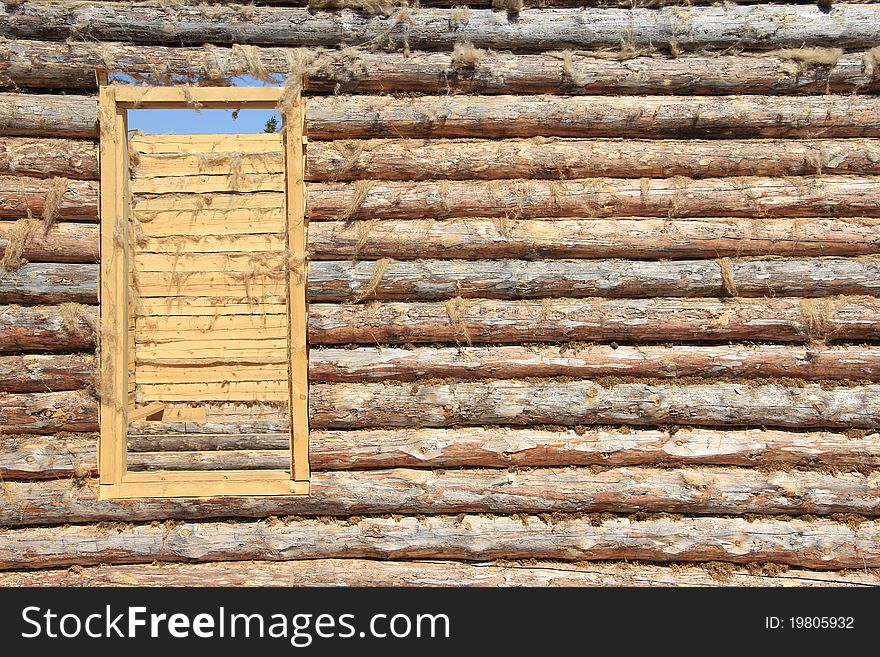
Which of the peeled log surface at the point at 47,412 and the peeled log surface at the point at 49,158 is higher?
the peeled log surface at the point at 49,158

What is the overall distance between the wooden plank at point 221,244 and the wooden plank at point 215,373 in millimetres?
918

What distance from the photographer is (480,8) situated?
147 inches

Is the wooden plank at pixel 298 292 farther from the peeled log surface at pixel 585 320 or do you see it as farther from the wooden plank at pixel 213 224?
the wooden plank at pixel 213 224

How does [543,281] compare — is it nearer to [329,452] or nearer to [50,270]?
[329,452]

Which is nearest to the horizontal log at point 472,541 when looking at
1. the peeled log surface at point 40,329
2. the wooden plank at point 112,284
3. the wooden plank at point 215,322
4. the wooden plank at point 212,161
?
the wooden plank at point 112,284

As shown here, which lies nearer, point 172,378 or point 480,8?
point 480,8

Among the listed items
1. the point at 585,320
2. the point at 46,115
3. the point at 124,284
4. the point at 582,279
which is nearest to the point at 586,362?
the point at 585,320

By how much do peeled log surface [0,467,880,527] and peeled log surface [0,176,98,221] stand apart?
1696mm

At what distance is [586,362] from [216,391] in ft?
13.7

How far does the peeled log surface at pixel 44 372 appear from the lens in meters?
3.55

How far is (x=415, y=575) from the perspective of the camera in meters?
3.62

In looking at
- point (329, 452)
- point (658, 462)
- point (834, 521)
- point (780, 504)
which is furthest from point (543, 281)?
point (834, 521)

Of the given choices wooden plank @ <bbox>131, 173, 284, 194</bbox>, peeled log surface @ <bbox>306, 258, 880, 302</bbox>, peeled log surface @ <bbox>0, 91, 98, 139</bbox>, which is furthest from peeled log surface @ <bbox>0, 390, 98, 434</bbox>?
wooden plank @ <bbox>131, 173, 284, 194</bbox>

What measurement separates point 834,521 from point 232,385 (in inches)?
213
